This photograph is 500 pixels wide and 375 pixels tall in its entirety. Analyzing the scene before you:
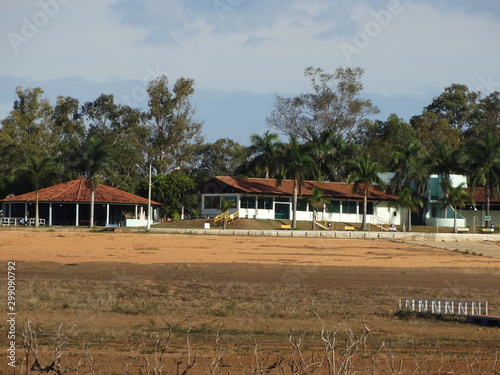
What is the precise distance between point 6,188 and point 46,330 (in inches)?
2401

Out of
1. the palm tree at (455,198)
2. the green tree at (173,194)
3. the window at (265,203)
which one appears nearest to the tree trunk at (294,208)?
the window at (265,203)

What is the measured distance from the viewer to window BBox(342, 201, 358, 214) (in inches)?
2692

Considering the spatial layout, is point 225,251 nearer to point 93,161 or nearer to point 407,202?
point 93,161

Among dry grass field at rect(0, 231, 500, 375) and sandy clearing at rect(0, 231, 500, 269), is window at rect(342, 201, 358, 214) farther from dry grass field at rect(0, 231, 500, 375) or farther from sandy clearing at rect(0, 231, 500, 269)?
dry grass field at rect(0, 231, 500, 375)

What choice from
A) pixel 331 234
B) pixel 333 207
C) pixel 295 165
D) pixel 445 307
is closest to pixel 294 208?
pixel 295 165

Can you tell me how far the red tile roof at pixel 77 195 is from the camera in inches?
2482

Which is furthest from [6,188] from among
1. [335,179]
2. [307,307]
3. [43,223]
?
[307,307]

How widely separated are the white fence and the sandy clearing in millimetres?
11685

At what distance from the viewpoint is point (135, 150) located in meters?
80.4

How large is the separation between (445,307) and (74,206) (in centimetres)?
5272

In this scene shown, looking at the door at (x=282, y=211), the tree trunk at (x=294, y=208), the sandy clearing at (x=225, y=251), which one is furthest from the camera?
the door at (x=282, y=211)

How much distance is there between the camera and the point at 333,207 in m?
67.7

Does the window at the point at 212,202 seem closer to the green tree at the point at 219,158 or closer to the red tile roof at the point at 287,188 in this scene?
the red tile roof at the point at 287,188

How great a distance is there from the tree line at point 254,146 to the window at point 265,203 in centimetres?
256
